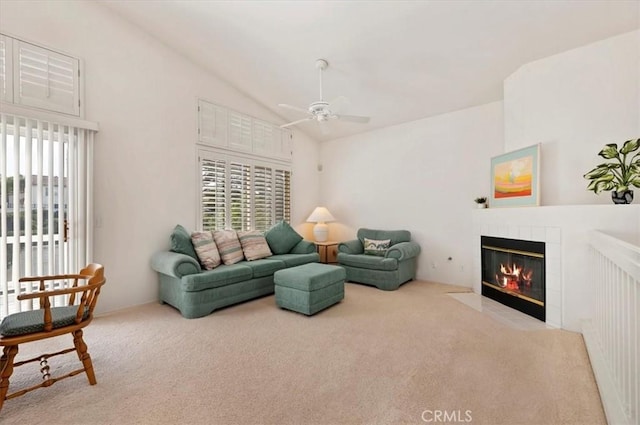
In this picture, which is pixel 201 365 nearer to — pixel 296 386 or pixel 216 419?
pixel 216 419

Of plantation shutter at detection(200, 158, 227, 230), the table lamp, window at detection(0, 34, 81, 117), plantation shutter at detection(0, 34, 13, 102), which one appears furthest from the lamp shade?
plantation shutter at detection(0, 34, 13, 102)

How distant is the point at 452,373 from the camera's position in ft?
6.72

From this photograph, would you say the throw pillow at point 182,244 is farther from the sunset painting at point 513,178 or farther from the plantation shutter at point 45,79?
the sunset painting at point 513,178

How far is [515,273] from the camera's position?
3.41m

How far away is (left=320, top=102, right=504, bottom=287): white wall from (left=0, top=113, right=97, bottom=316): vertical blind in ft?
14.1

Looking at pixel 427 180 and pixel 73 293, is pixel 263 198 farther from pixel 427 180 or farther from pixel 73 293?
pixel 73 293

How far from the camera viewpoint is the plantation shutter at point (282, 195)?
18.0ft

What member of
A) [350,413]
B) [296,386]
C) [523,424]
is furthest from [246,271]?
[523,424]

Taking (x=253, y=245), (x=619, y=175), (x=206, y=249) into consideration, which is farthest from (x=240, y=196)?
(x=619, y=175)

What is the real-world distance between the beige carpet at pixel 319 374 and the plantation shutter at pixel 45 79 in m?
2.45

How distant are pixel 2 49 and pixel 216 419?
3.97 m

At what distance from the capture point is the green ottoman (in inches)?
126

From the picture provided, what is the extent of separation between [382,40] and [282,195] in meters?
3.29

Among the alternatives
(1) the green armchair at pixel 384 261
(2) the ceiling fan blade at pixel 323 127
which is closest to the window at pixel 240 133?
(2) the ceiling fan blade at pixel 323 127
